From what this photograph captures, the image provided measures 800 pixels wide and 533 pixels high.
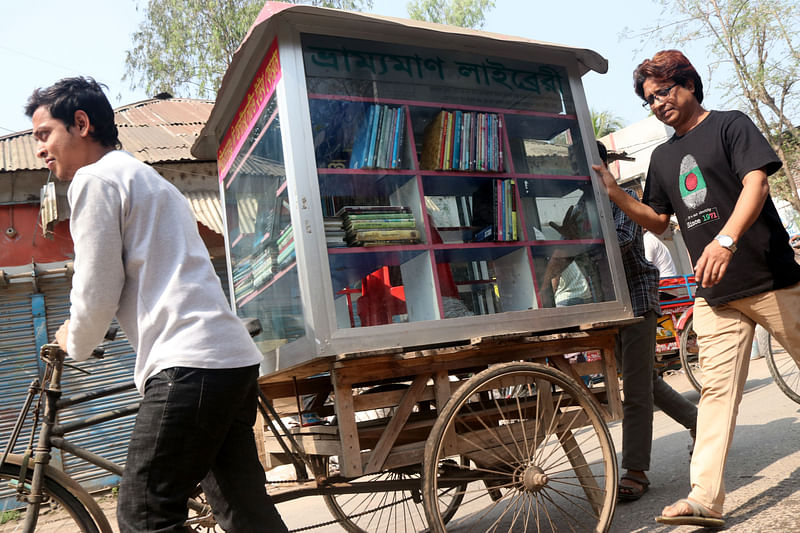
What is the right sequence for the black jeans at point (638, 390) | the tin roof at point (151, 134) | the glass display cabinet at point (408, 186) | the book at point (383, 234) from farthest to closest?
the tin roof at point (151, 134), the black jeans at point (638, 390), the book at point (383, 234), the glass display cabinet at point (408, 186)

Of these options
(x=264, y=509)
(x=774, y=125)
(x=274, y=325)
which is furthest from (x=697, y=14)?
(x=264, y=509)

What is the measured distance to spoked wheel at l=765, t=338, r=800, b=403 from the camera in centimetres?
492

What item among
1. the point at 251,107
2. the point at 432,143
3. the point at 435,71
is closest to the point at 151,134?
the point at 251,107

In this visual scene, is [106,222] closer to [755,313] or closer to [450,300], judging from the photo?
[450,300]

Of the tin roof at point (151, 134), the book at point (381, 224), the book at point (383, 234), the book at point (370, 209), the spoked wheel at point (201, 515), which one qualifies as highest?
the tin roof at point (151, 134)

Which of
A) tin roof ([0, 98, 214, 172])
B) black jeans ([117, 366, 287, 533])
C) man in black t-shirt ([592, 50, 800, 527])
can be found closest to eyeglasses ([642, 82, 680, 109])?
man in black t-shirt ([592, 50, 800, 527])

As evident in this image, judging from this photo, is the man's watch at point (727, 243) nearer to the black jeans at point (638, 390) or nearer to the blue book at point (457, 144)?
the black jeans at point (638, 390)

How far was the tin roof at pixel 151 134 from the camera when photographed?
8.03 meters

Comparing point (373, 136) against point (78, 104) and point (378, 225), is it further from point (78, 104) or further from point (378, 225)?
point (78, 104)

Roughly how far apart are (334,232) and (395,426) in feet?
2.92

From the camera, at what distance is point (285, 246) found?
120 inches

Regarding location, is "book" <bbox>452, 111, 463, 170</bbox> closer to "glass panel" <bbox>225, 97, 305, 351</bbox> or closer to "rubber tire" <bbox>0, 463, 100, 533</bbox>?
"glass panel" <bbox>225, 97, 305, 351</bbox>

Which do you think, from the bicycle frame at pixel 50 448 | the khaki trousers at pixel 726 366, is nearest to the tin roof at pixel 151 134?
the bicycle frame at pixel 50 448

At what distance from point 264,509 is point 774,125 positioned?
16332 millimetres
